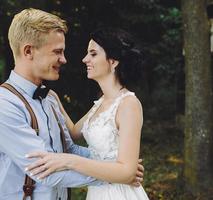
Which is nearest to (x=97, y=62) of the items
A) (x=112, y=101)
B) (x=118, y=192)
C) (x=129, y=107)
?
(x=112, y=101)

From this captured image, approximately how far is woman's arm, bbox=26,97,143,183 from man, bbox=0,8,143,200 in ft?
0.15

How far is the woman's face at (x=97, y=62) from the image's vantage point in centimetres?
302

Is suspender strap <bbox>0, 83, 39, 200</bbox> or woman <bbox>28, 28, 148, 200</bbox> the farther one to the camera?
woman <bbox>28, 28, 148, 200</bbox>

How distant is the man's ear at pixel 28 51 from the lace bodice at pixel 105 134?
0.68m

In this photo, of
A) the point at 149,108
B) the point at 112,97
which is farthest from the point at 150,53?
the point at 112,97

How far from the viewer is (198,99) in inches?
259

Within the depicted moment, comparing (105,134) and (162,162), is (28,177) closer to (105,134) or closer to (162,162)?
(105,134)

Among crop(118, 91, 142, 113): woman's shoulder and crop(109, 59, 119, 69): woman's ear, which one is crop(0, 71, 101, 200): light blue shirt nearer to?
crop(118, 91, 142, 113): woman's shoulder

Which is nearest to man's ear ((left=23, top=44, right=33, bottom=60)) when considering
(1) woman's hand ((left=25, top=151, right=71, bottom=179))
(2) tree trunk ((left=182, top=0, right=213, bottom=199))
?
(1) woman's hand ((left=25, top=151, right=71, bottom=179))

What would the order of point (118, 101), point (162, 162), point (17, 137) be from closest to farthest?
point (17, 137) → point (118, 101) → point (162, 162)

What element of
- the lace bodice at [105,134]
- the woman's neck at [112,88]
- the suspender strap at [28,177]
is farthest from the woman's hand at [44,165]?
the woman's neck at [112,88]

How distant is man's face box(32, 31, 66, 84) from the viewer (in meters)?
2.55

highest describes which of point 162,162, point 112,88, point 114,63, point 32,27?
point 32,27

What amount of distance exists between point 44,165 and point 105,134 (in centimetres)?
67
